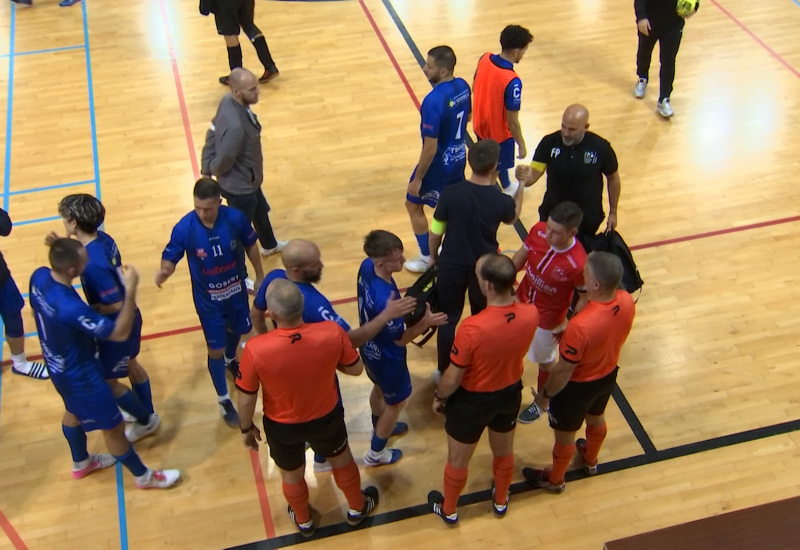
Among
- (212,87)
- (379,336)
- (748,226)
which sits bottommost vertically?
(748,226)

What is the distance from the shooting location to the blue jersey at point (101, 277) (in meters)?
4.53

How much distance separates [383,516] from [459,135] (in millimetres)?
3109

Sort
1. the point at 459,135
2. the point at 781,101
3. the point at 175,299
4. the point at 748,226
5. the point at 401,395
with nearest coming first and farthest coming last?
the point at 401,395 → the point at 459,135 → the point at 175,299 → the point at 748,226 → the point at 781,101

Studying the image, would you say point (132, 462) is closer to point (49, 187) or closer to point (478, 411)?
point (478, 411)

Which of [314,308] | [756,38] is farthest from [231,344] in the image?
[756,38]

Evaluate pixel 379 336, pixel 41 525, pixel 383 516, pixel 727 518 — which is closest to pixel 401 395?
pixel 379 336

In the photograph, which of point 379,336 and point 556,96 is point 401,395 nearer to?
point 379,336

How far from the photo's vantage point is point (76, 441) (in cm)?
502

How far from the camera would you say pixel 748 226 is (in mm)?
7188

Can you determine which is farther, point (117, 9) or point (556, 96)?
point (117, 9)

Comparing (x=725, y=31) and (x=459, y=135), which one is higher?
(x=459, y=135)

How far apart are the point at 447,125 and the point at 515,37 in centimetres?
102

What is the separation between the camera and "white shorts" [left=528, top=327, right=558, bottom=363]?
17.7 feet

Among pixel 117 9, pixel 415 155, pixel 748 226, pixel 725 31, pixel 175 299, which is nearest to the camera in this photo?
pixel 175 299
